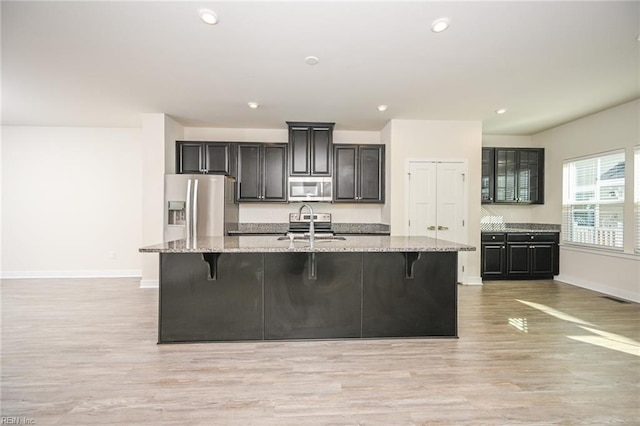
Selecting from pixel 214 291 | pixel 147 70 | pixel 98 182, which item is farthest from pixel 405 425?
pixel 98 182

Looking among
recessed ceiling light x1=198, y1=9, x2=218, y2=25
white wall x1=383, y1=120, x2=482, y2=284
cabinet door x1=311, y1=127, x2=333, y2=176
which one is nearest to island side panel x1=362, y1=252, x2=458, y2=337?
white wall x1=383, y1=120, x2=482, y2=284

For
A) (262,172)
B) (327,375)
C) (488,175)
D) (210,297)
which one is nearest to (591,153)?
(488,175)

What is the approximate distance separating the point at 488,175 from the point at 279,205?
150 inches

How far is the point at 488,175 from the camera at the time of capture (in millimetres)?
5508

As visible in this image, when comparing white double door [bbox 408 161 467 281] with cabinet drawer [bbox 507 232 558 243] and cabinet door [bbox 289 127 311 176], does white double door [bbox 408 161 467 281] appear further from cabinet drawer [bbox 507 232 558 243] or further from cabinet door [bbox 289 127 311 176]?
cabinet door [bbox 289 127 311 176]

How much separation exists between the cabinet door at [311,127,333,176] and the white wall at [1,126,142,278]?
3.23m

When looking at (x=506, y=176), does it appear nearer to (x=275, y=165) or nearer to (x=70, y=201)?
(x=275, y=165)

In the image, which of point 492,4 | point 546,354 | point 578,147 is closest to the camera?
point 492,4

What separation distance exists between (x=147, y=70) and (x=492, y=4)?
3.21m

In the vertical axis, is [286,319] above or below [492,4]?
below

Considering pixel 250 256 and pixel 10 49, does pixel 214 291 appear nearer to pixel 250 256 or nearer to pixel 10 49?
pixel 250 256

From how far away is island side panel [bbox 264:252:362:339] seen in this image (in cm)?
280

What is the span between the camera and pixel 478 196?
16.6ft

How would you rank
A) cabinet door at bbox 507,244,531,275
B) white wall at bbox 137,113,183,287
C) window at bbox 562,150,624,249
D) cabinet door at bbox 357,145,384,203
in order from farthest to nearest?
cabinet door at bbox 507,244,531,275 → cabinet door at bbox 357,145,384,203 → white wall at bbox 137,113,183,287 → window at bbox 562,150,624,249
